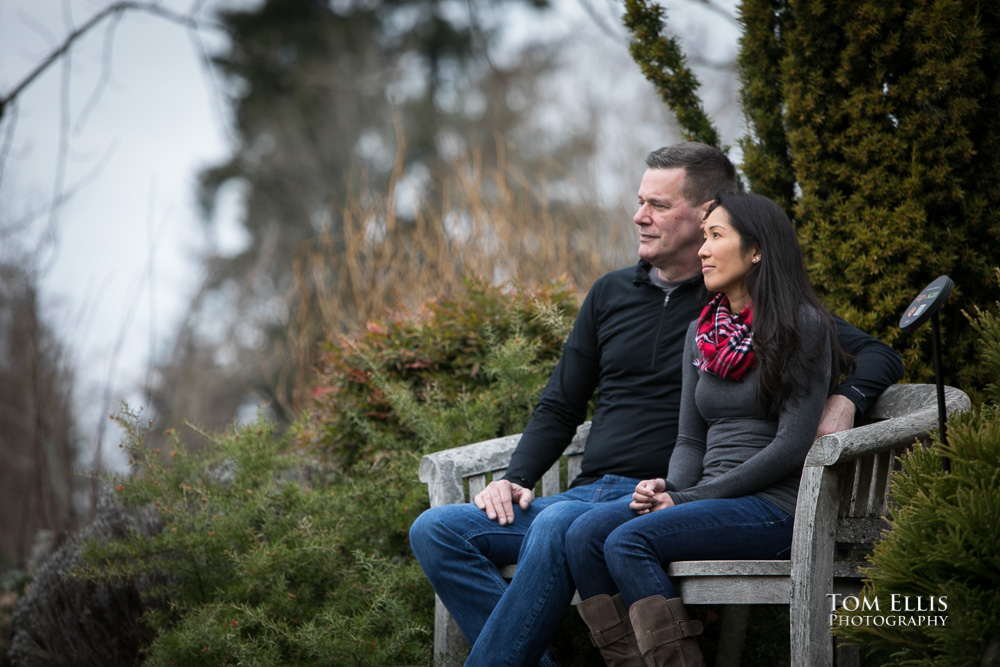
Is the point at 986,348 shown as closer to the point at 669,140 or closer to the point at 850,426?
the point at 850,426

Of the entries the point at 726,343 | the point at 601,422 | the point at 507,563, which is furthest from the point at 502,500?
the point at 726,343

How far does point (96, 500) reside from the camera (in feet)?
13.6

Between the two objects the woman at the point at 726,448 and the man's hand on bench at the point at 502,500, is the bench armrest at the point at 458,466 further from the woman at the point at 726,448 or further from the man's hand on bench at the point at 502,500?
the woman at the point at 726,448

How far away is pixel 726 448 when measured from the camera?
2248 millimetres

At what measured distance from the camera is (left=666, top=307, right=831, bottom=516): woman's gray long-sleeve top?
210 cm

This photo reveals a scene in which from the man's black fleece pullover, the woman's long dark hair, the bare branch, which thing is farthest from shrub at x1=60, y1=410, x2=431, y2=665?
the bare branch

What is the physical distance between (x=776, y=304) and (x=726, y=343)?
0.54ft

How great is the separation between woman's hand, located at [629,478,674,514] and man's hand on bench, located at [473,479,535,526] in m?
0.42

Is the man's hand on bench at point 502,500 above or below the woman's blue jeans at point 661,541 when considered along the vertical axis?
above

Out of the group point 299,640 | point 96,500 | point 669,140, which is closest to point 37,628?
point 96,500

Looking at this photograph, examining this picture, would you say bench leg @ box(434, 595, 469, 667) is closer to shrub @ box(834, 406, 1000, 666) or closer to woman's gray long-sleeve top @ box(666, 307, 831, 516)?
woman's gray long-sleeve top @ box(666, 307, 831, 516)

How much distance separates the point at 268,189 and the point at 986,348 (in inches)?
502

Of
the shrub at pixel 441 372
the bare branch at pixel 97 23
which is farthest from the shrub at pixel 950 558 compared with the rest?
the bare branch at pixel 97 23

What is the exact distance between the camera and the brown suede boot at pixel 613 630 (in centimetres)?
203
